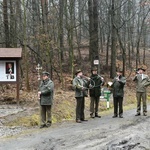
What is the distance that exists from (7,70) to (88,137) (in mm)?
7211

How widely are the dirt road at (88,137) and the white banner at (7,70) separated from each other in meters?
4.61

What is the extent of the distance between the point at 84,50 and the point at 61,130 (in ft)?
100

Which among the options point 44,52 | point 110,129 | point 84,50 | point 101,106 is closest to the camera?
point 110,129

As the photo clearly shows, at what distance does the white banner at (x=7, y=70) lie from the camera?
49.5 ft

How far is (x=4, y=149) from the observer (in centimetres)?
832

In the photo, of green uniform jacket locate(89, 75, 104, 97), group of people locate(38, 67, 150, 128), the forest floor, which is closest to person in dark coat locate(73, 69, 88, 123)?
group of people locate(38, 67, 150, 128)

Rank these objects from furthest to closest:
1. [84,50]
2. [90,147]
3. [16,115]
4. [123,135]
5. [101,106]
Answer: [84,50] < [101,106] < [16,115] < [123,135] < [90,147]

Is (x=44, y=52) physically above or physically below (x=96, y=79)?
above

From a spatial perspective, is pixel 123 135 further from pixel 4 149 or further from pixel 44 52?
pixel 44 52

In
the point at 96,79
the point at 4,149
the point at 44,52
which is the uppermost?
the point at 44,52

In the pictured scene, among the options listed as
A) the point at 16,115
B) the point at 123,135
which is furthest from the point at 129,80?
the point at 123,135

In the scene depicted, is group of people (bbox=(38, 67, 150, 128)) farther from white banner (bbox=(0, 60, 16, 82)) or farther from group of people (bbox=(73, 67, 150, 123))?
white banner (bbox=(0, 60, 16, 82))

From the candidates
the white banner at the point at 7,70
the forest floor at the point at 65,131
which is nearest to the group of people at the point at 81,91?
the forest floor at the point at 65,131

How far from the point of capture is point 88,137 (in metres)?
9.22
